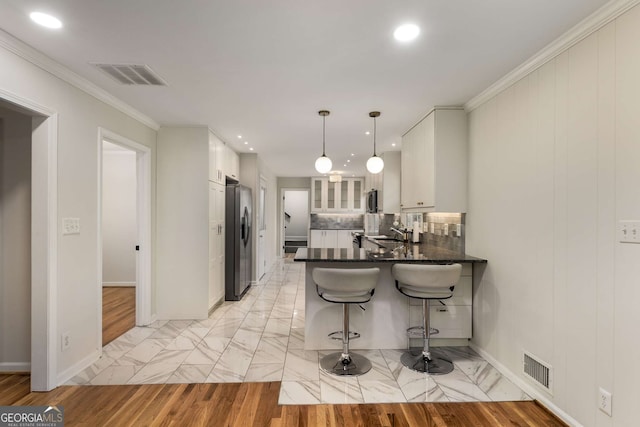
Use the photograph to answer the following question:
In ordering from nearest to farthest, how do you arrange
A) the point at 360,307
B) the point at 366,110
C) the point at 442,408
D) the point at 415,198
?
1. the point at 442,408
2. the point at 360,307
3. the point at 366,110
4. the point at 415,198

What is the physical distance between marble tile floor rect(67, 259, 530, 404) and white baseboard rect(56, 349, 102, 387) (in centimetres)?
5

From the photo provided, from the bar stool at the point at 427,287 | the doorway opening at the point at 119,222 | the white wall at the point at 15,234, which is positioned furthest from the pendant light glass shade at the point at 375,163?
the doorway opening at the point at 119,222

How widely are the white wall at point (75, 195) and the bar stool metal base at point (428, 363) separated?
2.91 m

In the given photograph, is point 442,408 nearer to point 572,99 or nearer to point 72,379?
point 572,99

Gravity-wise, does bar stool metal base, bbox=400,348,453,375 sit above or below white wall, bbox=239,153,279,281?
below

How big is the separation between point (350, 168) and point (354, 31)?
5.81 meters

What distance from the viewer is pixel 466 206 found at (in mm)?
3414

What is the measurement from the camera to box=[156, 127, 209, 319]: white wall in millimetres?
4129

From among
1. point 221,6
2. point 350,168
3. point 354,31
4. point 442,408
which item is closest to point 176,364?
point 442,408

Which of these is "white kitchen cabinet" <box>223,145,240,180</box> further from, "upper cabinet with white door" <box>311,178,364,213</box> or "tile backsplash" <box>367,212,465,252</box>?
"upper cabinet with white door" <box>311,178,364,213</box>

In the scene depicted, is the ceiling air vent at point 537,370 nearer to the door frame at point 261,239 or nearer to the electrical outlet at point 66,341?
the electrical outlet at point 66,341

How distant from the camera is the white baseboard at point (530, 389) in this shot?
2.08 meters

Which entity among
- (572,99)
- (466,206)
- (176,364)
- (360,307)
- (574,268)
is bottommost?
(176,364)

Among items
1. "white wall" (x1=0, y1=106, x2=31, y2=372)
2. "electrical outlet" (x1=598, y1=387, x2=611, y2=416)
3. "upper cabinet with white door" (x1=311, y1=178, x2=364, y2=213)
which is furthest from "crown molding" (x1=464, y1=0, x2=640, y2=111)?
"upper cabinet with white door" (x1=311, y1=178, x2=364, y2=213)
